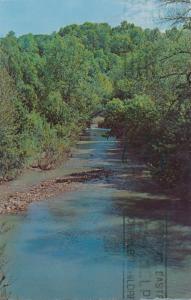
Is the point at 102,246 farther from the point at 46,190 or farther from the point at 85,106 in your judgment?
the point at 85,106

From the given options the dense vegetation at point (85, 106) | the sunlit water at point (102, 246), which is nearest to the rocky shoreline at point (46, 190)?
the sunlit water at point (102, 246)

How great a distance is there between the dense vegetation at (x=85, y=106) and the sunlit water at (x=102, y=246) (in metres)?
2.04

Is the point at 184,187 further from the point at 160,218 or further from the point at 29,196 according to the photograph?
the point at 29,196

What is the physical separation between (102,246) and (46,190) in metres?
8.53

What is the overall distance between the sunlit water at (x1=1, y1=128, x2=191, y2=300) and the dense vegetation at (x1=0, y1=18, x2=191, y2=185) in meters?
2.04

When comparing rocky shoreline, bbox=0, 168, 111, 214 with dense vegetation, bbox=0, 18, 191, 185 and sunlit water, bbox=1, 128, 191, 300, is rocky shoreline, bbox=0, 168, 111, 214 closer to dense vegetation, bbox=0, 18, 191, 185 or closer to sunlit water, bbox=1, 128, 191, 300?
sunlit water, bbox=1, 128, 191, 300

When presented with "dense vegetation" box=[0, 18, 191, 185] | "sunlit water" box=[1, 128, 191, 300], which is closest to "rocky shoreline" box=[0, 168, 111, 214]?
"sunlit water" box=[1, 128, 191, 300]

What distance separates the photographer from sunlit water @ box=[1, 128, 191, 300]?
466 inches

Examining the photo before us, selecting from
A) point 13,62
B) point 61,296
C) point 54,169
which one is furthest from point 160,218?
point 13,62

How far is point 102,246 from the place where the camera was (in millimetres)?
14906

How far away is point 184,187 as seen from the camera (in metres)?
20.4

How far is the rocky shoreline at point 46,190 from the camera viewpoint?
19.7m

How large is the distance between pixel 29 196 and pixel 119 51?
5760 cm

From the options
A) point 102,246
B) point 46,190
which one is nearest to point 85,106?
point 46,190
